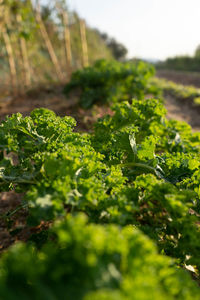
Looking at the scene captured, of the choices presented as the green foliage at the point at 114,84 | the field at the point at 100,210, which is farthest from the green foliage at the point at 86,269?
the green foliage at the point at 114,84

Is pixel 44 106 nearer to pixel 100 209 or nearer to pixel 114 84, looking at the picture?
pixel 114 84

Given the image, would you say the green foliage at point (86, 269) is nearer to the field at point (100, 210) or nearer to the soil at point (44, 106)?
the field at point (100, 210)

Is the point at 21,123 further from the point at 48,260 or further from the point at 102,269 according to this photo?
the point at 102,269

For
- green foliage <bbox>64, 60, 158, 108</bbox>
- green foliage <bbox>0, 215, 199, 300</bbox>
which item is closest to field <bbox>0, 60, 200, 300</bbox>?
green foliage <bbox>0, 215, 199, 300</bbox>

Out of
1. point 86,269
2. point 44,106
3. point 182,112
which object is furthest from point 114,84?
point 86,269

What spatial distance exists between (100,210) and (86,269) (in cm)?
77

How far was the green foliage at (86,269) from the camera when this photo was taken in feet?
3.49

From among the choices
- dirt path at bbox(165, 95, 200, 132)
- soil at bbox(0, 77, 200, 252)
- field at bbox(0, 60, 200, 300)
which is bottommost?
dirt path at bbox(165, 95, 200, 132)

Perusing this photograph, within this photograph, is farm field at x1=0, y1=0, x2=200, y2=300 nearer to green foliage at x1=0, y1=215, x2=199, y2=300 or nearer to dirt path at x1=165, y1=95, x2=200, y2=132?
green foliage at x1=0, y1=215, x2=199, y2=300

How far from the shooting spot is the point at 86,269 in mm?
1107

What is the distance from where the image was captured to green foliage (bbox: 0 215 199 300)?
1062 millimetres

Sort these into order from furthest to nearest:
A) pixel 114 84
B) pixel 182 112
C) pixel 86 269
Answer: pixel 182 112 < pixel 114 84 < pixel 86 269

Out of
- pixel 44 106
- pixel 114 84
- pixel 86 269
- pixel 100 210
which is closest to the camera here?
pixel 86 269

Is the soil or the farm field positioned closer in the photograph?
the farm field
